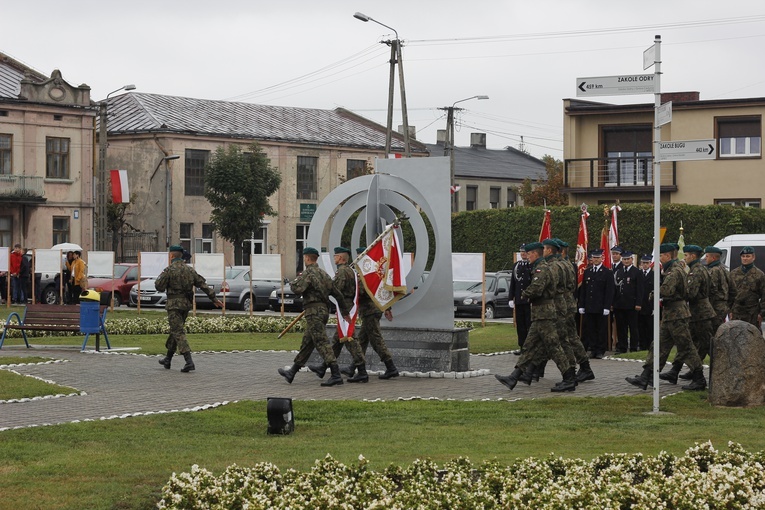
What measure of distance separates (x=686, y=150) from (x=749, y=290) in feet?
20.4

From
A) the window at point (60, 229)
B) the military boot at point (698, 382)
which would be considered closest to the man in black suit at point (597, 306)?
the military boot at point (698, 382)

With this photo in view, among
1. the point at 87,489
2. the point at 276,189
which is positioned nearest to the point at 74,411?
the point at 87,489

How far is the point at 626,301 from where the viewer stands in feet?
70.4

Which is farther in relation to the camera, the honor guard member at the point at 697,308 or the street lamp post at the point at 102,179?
the street lamp post at the point at 102,179

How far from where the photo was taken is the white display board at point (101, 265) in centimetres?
3725

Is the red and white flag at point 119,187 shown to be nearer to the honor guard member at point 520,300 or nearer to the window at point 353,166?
the window at point 353,166

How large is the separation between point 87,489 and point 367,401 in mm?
5666

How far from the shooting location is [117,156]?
5738 cm

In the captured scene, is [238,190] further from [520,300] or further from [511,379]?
[511,379]

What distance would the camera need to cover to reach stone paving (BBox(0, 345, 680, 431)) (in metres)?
13.4

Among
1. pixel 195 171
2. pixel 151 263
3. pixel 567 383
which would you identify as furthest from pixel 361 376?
pixel 195 171

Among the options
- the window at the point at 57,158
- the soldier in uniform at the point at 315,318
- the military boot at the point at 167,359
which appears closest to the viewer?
the soldier in uniform at the point at 315,318

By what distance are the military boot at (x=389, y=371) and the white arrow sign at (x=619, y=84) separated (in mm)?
5527

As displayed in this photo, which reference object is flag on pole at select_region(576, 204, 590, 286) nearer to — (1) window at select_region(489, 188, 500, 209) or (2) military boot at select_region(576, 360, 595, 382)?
(2) military boot at select_region(576, 360, 595, 382)
